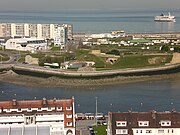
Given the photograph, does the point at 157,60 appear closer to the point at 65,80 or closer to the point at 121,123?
the point at 65,80

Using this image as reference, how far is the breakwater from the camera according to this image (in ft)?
42.4

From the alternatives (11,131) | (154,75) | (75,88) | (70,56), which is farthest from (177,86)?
(11,131)

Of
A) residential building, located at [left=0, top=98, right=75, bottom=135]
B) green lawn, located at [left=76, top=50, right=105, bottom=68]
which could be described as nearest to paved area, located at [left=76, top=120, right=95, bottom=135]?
residential building, located at [left=0, top=98, right=75, bottom=135]

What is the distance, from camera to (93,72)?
13.0m

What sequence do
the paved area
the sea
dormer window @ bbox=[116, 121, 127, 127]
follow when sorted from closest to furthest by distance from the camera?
dormer window @ bbox=[116, 121, 127, 127] < the paved area < the sea

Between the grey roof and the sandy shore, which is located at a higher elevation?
the grey roof

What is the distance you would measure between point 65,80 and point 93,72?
121cm

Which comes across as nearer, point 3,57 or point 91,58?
point 91,58

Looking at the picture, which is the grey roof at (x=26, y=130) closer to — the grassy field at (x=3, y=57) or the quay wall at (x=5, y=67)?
the quay wall at (x=5, y=67)

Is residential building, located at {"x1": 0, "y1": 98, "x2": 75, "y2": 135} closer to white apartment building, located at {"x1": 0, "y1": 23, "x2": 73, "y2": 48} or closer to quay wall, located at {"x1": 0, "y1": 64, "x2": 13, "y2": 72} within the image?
quay wall, located at {"x1": 0, "y1": 64, "x2": 13, "y2": 72}

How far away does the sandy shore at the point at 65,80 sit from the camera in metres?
11.8

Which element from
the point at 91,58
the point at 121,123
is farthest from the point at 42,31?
the point at 121,123

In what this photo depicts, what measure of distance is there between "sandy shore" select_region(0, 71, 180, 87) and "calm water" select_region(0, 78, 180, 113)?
1.43ft

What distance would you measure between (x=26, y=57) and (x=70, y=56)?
1563mm
